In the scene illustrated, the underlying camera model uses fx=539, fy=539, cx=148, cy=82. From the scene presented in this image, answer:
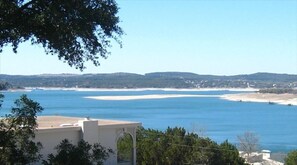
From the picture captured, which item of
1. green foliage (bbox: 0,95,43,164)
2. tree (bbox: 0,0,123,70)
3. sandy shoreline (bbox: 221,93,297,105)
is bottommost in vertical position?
sandy shoreline (bbox: 221,93,297,105)

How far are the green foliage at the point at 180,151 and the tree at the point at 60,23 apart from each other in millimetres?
13512

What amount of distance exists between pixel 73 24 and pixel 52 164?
2.40 metres

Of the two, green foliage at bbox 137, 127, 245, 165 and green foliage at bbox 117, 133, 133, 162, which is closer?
green foliage at bbox 117, 133, 133, 162

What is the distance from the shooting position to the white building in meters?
14.2

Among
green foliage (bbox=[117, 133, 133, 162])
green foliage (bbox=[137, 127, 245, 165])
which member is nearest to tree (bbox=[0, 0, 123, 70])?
green foliage (bbox=[117, 133, 133, 162])

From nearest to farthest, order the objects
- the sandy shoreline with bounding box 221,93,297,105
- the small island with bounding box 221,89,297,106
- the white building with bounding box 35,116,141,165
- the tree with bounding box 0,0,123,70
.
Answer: the tree with bounding box 0,0,123,70
the white building with bounding box 35,116,141,165
the sandy shoreline with bounding box 221,93,297,105
the small island with bounding box 221,89,297,106

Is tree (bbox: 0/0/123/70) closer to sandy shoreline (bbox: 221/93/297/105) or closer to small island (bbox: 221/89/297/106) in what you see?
small island (bbox: 221/89/297/106)

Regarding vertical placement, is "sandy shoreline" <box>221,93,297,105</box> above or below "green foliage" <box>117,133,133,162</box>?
below

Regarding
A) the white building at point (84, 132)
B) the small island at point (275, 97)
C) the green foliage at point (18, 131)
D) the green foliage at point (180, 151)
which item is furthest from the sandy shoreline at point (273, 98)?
the green foliage at point (18, 131)

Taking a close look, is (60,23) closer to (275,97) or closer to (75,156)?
(75,156)

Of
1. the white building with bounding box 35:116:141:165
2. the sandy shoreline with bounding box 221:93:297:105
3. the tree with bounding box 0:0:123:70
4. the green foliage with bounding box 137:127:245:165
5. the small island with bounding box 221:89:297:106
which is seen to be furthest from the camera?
the small island with bounding box 221:89:297:106

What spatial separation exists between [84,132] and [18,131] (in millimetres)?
8016

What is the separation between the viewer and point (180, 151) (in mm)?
21953

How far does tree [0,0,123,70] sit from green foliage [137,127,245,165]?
1351 cm
